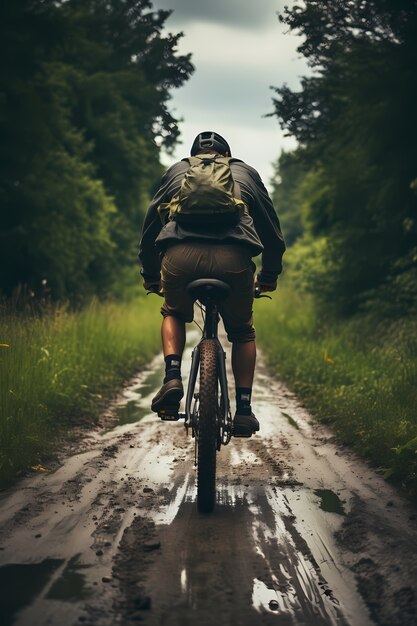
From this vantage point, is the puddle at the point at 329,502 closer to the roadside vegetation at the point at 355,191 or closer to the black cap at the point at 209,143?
the black cap at the point at 209,143

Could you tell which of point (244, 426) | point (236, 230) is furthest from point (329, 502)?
point (236, 230)

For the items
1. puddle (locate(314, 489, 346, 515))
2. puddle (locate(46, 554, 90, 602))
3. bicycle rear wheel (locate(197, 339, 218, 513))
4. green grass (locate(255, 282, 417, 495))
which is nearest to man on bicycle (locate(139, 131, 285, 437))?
bicycle rear wheel (locate(197, 339, 218, 513))

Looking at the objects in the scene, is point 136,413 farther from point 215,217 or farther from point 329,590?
point 329,590

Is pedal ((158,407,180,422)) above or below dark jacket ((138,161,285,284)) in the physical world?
below

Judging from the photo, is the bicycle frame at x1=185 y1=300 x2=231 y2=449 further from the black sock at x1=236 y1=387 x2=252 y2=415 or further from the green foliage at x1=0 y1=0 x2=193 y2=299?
the green foliage at x1=0 y1=0 x2=193 y2=299

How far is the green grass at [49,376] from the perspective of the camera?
19.3 ft

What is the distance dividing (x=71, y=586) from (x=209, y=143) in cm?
310

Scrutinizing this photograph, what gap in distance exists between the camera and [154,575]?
346cm

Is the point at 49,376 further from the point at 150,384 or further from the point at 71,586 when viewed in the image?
the point at 71,586

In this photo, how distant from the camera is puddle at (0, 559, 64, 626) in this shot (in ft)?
10.1

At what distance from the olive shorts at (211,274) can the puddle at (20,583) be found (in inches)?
74.7

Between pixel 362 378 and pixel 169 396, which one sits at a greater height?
pixel 169 396

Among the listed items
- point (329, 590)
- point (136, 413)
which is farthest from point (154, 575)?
point (136, 413)

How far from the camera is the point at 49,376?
7.89 metres
